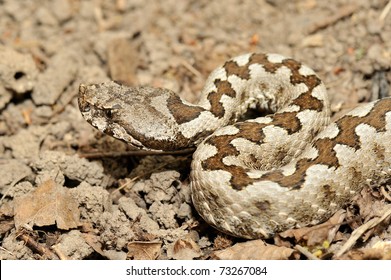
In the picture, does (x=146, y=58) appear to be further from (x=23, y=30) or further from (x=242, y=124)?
(x=242, y=124)

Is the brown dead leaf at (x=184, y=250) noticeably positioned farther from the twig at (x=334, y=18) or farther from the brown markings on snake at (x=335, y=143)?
the twig at (x=334, y=18)

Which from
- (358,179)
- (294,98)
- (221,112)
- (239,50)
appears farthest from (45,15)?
(358,179)

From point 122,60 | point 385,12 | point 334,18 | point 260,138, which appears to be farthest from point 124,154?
point 385,12

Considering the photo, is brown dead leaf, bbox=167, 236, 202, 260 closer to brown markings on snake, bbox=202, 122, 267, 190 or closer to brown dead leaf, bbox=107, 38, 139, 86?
brown markings on snake, bbox=202, 122, 267, 190

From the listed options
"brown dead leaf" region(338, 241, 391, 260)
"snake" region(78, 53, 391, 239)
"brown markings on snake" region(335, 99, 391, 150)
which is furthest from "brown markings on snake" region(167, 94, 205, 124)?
"brown dead leaf" region(338, 241, 391, 260)

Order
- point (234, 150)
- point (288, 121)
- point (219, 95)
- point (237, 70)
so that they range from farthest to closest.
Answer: point (237, 70) < point (219, 95) < point (288, 121) < point (234, 150)

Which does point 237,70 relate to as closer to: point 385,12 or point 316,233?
point 316,233
